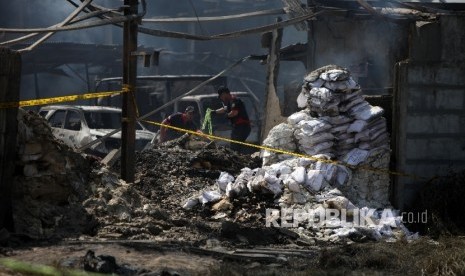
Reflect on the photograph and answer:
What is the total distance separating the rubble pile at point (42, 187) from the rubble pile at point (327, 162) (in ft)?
7.17

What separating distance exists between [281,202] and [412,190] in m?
2.08

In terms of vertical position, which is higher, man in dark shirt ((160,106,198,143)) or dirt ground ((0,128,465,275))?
man in dark shirt ((160,106,198,143))

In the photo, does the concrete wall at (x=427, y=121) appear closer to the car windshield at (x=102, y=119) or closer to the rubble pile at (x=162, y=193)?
the rubble pile at (x=162, y=193)

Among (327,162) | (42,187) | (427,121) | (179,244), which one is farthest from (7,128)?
(427,121)

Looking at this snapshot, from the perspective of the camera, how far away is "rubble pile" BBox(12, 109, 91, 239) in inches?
352

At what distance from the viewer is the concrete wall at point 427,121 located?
39.8 feet

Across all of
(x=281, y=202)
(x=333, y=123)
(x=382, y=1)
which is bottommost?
(x=281, y=202)

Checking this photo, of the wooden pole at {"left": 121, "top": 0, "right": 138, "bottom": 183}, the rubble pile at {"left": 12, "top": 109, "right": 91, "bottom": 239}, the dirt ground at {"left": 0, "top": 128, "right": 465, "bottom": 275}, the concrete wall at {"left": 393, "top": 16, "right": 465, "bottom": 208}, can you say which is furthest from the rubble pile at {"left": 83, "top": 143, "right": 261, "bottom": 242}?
the concrete wall at {"left": 393, "top": 16, "right": 465, "bottom": 208}

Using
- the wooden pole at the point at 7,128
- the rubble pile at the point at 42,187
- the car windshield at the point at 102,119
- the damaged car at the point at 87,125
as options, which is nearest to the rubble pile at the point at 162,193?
Result: the rubble pile at the point at 42,187

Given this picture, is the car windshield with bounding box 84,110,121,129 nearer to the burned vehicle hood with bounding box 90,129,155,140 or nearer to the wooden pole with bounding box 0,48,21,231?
the burned vehicle hood with bounding box 90,129,155,140

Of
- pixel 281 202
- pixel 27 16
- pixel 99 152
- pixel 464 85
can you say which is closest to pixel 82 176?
pixel 281 202

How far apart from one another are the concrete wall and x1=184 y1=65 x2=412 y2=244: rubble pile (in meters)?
0.26

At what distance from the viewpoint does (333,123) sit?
1221cm

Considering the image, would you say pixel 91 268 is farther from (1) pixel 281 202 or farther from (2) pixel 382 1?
(2) pixel 382 1
